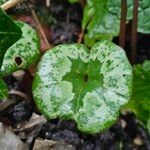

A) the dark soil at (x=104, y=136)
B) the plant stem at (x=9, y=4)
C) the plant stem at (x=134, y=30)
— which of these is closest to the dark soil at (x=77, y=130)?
the dark soil at (x=104, y=136)

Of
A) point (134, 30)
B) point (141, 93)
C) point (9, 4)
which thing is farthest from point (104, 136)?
point (9, 4)

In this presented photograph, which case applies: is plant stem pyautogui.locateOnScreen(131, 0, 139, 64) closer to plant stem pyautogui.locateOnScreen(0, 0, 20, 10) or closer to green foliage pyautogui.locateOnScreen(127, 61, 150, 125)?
green foliage pyautogui.locateOnScreen(127, 61, 150, 125)

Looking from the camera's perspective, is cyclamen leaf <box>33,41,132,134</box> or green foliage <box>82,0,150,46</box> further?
green foliage <box>82,0,150,46</box>

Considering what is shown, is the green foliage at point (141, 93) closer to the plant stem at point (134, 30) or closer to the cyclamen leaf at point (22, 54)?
the plant stem at point (134, 30)

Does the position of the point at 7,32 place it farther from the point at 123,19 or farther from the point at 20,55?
the point at 123,19

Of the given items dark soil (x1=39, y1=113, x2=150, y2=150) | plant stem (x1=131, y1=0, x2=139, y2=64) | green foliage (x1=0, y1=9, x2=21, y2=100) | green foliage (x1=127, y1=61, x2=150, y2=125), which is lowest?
dark soil (x1=39, y1=113, x2=150, y2=150)

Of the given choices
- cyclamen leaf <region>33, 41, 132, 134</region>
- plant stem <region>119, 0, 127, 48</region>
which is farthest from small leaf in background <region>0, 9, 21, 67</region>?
plant stem <region>119, 0, 127, 48</region>
